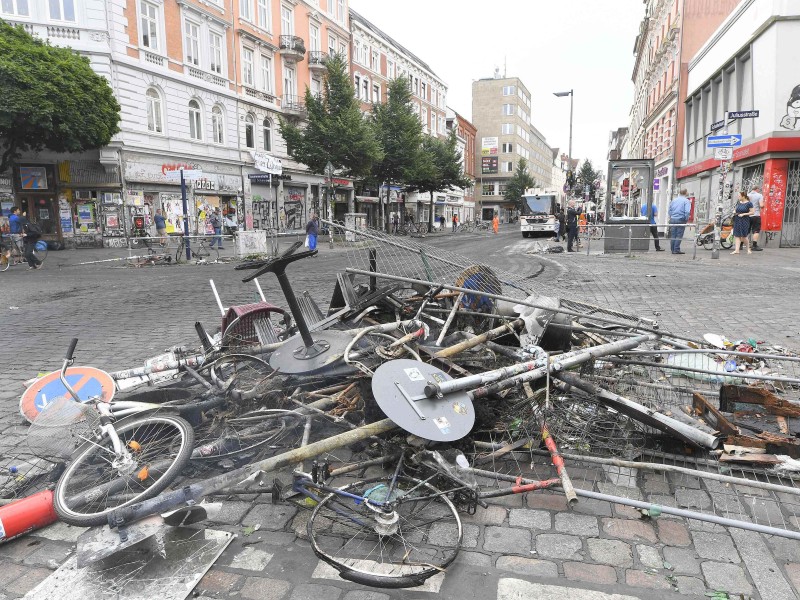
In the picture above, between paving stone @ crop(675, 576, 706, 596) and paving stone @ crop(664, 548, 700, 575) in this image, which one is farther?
paving stone @ crop(664, 548, 700, 575)

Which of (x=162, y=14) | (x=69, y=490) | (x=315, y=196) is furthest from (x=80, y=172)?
(x=69, y=490)

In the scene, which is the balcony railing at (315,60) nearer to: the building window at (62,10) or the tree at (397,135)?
the tree at (397,135)

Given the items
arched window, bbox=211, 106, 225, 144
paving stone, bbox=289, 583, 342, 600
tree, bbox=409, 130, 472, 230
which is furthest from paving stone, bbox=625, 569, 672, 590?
tree, bbox=409, 130, 472, 230

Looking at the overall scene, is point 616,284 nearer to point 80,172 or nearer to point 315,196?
point 80,172

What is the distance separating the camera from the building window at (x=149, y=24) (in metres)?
26.3

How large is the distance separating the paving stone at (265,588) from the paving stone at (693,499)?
2.11m

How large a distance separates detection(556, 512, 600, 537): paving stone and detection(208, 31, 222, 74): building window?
3348cm

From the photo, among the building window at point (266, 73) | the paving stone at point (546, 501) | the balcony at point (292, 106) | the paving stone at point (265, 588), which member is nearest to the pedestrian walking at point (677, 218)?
the paving stone at point (546, 501)

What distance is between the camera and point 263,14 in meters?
34.9

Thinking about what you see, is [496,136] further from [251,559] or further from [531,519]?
[251,559]

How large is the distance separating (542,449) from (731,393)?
65.0 inches

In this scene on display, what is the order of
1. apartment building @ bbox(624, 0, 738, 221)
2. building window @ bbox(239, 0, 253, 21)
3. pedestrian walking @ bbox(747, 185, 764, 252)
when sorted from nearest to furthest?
pedestrian walking @ bbox(747, 185, 764, 252), apartment building @ bbox(624, 0, 738, 221), building window @ bbox(239, 0, 253, 21)

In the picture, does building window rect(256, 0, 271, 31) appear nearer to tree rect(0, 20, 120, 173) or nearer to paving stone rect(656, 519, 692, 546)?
tree rect(0, 20, 120, 173)

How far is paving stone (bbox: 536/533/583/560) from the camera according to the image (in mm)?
2562
